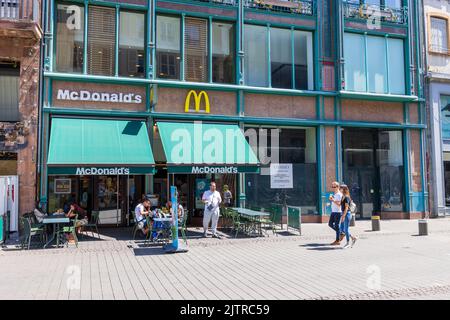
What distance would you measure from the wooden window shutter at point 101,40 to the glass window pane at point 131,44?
322mm

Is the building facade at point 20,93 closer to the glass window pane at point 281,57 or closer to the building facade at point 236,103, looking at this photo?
the building facade at point 236,103

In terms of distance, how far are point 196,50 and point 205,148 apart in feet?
14.4

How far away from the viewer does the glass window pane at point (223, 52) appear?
1623 cm

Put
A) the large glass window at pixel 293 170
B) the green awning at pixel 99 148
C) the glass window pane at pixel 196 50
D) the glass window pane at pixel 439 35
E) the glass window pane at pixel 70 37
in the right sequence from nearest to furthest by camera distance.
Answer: the green awning at pixel 99 148, the glass window pane at pixel 70 37, the glass window pane at pixel 196 50, the large glass window at pixel 293 170, the glass window pane at pixel 439 35

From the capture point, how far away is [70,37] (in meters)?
14.7

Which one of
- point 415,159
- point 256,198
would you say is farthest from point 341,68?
point 256,198

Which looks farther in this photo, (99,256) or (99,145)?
(99,145)

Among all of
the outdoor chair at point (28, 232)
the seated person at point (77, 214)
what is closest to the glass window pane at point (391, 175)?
the seated person at point (77, 214)

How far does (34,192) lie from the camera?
1339cm

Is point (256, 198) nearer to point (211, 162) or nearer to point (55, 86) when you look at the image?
point (211, 162)

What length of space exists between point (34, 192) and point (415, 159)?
15869 mm

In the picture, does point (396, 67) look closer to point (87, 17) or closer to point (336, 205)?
point (336, 205)

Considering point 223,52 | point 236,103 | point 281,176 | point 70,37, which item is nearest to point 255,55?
point 223,52
